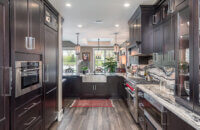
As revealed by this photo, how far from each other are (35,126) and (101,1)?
2652 mm

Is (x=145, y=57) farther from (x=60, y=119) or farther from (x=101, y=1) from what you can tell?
(x=60, y=119)

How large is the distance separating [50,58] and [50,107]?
1.02 metres

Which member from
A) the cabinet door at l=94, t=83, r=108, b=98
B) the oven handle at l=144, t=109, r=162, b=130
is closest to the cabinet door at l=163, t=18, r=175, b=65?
the oven handle at l=144, t=109, r=162, b=130

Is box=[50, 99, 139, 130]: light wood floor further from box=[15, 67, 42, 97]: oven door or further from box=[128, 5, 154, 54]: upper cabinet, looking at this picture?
box=[128, 5, 154, 54]: upper cabinet

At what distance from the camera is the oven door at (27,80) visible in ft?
5.06

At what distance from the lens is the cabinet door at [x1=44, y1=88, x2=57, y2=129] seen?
2.36 metres

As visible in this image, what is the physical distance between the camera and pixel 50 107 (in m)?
2.53

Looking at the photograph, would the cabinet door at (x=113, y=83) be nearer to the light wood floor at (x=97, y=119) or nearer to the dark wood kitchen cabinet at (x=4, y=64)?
the light wood floor at (x=97, y=119)

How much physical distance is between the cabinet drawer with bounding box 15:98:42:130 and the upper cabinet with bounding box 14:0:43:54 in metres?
0.79

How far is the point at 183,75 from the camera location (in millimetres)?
1328

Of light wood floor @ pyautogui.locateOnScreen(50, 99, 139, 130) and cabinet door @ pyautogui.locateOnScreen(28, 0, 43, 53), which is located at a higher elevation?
cabinet door @ pyautogui.locateOnScreen(28, 0, 43, 53)

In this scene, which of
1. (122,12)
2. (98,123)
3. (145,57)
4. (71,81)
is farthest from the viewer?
(71,81)

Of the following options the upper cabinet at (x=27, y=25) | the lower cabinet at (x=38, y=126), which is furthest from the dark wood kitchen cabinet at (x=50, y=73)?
the upper cabinet at (x=27, y=25)

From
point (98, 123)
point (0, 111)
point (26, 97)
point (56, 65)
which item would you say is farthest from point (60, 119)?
point (0, 111)
